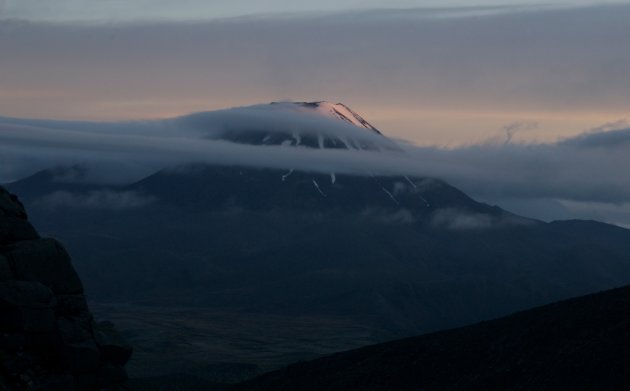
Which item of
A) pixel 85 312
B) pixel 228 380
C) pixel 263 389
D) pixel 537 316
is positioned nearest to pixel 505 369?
pixel 537 316

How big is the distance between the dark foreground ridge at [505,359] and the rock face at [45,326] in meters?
33.9

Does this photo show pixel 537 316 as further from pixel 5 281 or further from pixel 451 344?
pixel 5 281

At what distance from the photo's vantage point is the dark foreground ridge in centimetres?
8344

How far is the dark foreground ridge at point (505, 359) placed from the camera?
3285 inches

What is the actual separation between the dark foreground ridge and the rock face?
111 feet

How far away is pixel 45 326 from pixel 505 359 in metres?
43.4

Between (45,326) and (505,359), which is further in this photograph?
(505,359)

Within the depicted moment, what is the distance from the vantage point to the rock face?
54531 mm

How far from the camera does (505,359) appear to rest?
294 ft

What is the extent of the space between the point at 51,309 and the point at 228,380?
120m

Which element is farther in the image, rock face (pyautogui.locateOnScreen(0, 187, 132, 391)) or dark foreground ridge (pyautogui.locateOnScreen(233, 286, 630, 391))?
dark foreground ridge (pyautogui.locateOnScreen(233, 286, 630, 391))

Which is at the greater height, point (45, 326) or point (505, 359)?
point (45, 326)

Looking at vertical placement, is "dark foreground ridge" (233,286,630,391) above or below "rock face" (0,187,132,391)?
below

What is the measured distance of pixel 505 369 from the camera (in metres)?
87.6
